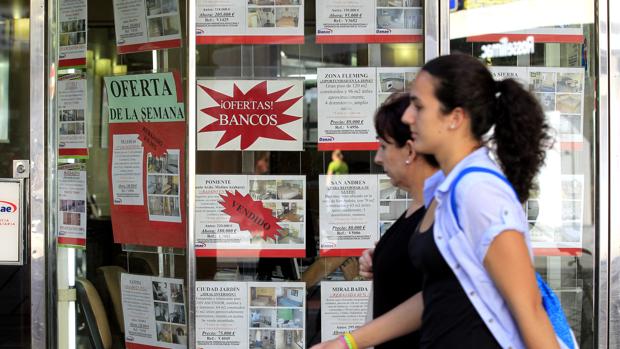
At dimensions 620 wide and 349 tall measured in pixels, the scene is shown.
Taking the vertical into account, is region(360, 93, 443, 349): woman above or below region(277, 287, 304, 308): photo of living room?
above

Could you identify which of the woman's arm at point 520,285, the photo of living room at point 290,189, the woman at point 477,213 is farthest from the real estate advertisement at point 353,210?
the woman's arm at point 520,285

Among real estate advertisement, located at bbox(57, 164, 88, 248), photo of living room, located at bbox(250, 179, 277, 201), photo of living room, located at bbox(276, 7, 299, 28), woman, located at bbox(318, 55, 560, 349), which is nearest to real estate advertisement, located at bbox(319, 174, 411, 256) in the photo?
photo of living room, located at bbox(250, 179, 277, 201)

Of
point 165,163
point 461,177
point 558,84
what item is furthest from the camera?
point 165,163

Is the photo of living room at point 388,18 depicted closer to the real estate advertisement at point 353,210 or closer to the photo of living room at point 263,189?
Answer: the real estate advertisement at point 353,210

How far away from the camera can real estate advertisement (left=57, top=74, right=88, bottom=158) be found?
473 cm

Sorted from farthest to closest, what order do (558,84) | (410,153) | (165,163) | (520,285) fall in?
(165,163) → (558,84) → (410,153) → (520,285)

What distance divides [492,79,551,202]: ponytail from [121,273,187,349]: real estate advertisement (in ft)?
8.90

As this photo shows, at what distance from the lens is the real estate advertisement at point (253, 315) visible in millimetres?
4480

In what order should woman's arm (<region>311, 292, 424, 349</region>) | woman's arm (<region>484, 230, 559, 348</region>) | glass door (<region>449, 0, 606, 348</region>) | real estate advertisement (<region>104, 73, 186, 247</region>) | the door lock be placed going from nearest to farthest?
woman's arm (<region>484, 230, 559, 348</region>) < woman's arm (<region>311, 292, 424, 349</region>) < glass door (<region>449, 0, 606, 348</region>) < real estate advertisement (<region>104, 73, 186, 247</region>) < the door lock

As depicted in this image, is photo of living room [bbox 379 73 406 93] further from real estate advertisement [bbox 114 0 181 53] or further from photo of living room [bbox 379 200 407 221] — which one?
real estate advertisement [bbox 114 0 181 53]

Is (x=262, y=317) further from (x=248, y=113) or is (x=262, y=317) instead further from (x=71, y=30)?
(x=71, y=30)

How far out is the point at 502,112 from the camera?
2.14 meters

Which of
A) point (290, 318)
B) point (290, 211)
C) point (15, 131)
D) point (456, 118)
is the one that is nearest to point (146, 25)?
point (15, 131)

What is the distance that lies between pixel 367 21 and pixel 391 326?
2.26 meters
